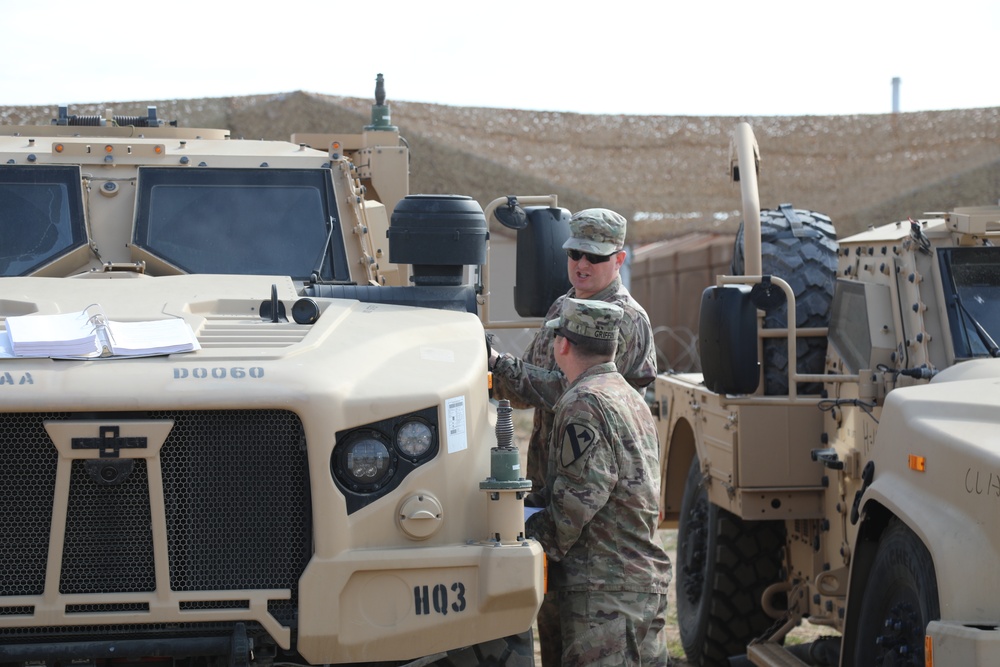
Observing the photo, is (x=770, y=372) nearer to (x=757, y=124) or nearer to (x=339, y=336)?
(x=339, y=336)

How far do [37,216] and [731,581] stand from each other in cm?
367

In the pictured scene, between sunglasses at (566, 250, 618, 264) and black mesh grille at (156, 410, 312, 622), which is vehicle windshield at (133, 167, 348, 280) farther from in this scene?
black mesh grille at (156, 410, 312, 622)

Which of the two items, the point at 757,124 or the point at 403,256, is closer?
the point at 403,256

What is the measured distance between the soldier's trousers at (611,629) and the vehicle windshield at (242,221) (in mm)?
1853

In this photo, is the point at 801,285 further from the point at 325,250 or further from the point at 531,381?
the point at 325,250

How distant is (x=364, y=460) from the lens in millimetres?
3367

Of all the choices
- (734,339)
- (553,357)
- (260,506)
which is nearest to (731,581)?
(734,339)

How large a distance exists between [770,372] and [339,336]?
2.83 metres

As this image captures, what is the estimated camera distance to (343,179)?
217 inches

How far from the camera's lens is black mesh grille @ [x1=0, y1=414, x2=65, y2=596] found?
3.30 m

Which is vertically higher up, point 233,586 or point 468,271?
point 468,271

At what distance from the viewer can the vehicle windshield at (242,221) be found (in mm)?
5133

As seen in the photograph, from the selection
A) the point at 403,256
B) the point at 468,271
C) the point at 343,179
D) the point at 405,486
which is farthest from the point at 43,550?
the point at 343,179

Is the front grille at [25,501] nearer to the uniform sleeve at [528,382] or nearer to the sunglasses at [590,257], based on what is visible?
the uniform sleeve at [528,382]
